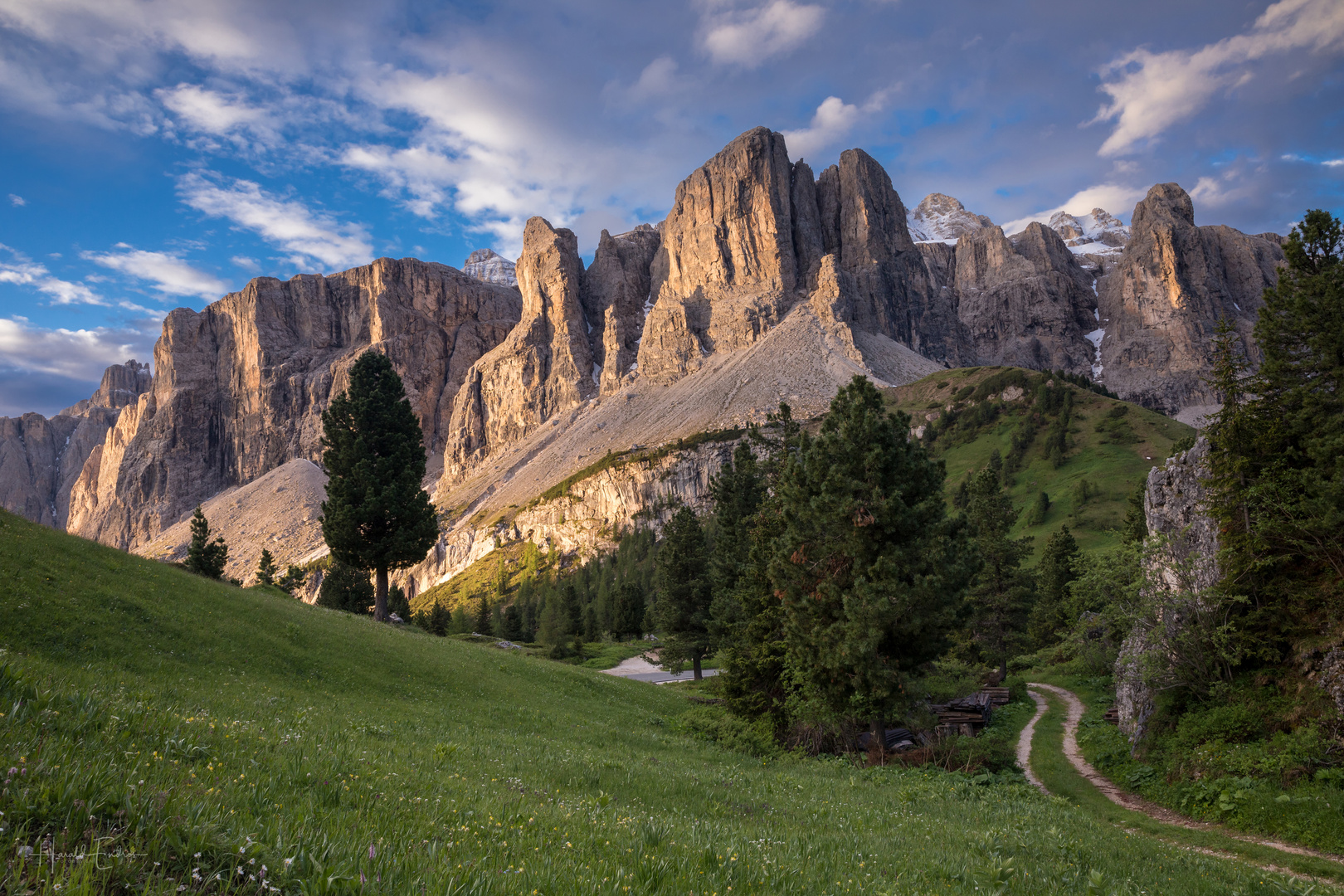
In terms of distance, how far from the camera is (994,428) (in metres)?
144

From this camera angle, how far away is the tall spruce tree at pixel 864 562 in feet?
71.8

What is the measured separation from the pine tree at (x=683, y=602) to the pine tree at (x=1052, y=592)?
29.1 metres

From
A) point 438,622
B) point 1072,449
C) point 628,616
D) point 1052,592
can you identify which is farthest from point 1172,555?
point 1072,449

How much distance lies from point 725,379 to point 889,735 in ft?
571

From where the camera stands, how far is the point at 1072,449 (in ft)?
Answer: 401

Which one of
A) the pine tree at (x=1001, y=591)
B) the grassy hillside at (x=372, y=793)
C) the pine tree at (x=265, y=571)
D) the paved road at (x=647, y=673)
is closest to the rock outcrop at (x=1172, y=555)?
the grassy hillside at (x=372, y=793)

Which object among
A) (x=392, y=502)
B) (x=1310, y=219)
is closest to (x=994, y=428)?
(x=1310, y=219)

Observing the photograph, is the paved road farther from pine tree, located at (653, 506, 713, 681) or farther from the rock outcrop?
the rock outcrop

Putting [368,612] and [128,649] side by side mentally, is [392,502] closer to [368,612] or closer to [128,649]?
[128,649]

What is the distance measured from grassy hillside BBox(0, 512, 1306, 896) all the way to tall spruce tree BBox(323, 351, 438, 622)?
17835 millimetres

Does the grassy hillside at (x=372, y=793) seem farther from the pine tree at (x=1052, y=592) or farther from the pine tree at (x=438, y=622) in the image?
the pine tree at (x=438, y=622)

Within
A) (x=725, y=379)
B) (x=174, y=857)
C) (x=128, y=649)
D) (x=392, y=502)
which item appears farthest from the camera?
(x=725, y=379)

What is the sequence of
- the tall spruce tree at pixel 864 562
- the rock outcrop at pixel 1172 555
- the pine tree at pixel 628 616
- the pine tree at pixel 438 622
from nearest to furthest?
1. the tall spruce tree at pixel 864 562
2. the rock outcrop at pixel 1172 555
3. the pine tree at pixel 438 622
4. the pine tree at pixel 628 616

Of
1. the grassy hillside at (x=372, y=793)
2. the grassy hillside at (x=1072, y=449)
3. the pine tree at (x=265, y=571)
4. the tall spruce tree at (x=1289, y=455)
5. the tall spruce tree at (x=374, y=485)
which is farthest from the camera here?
the grassy hillside at (x=1072, y=449)
